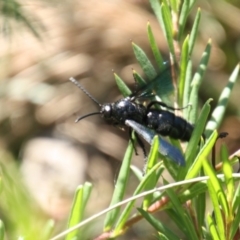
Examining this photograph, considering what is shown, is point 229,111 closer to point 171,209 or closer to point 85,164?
point 85,164

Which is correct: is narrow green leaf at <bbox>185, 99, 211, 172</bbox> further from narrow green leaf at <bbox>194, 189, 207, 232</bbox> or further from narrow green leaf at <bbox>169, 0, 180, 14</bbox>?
narrow green leaf at <bbox>169, 0, 180, 14</bbox>

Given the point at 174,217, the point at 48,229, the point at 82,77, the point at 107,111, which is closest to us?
the point at 48,229

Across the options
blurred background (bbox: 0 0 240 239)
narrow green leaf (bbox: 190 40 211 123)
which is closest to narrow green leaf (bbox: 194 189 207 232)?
narrow green leaf (bbox: 190 40 211 123)

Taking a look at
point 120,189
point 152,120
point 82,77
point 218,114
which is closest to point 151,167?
point 120,189

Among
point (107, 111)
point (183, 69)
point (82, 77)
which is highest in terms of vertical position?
point (183, 69)

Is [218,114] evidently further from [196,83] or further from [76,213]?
[76,213]

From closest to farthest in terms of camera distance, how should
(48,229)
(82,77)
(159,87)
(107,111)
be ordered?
1. (48,229)
2. (159,87)
3. (107,111)
4. (82,77)
